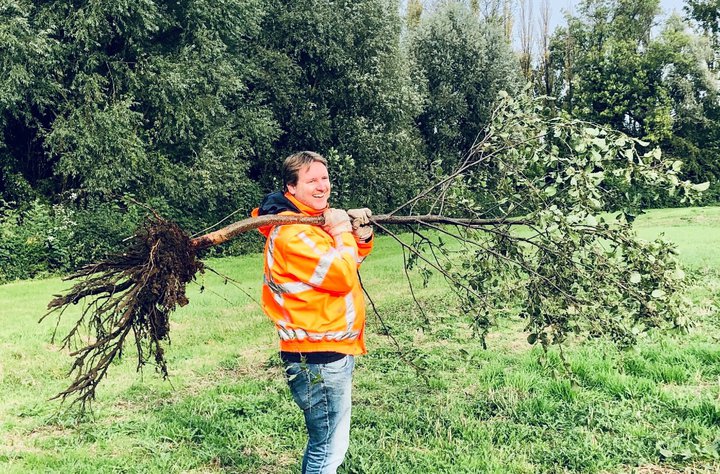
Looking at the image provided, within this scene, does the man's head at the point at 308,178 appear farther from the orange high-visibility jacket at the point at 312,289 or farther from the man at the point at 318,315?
the orange high-visibility jacket at the point at 312,289

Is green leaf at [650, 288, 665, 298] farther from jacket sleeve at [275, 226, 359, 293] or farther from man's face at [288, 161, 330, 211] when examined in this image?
man's face at [288, 161, 330, 211]

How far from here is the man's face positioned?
3740 millimetres

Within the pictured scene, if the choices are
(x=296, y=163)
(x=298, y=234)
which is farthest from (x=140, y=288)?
(x=296, y=163)

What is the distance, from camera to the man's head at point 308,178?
373 centimetres

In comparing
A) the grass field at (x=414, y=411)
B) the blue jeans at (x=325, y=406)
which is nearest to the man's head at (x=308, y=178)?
the blue jeans at (x=325, y=406)

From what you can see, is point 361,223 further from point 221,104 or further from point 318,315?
point 221,104

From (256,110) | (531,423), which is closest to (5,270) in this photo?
(256,110)

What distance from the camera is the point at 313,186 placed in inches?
149

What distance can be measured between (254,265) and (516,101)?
47.5 feet

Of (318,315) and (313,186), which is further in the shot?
(313,186)

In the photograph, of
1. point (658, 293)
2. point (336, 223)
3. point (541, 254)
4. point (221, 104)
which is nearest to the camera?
point (336, 223)

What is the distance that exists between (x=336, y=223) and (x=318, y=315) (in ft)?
1.88

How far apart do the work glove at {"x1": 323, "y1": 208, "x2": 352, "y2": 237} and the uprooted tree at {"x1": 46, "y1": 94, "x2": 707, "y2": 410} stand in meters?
0.10

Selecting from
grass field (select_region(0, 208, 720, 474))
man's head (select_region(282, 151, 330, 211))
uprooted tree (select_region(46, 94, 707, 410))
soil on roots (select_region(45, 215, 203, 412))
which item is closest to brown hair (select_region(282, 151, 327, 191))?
man's head (select_region(282, 151, 330, 211))
